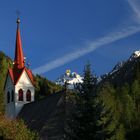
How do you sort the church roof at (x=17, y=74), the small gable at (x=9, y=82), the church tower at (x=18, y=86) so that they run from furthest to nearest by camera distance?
the small gable at (x=9, y=82)
the church roof at (x=17, y=74)
the church tower at (x=18, y=86)

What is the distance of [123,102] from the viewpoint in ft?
293

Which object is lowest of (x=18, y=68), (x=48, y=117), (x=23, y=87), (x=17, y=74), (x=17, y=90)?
(x=48, y=117)

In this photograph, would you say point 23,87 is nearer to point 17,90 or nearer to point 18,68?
point 17,90

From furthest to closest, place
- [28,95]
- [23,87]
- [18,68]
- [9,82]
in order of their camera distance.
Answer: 1. [9,82]
2. [18,68]
3. [28,95]
4. [23,87]

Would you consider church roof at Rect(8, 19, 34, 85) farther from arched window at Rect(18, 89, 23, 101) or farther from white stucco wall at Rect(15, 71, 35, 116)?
arched window at Rect(18, 89, 23, 101)

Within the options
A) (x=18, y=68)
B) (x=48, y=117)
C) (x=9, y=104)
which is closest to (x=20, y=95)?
(x=9, y=104)

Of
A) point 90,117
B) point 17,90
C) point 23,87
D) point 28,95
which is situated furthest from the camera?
point 28,95

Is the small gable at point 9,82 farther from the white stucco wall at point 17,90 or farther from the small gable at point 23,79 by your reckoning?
the small gable at point 23,79

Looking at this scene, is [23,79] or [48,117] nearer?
[48,117]

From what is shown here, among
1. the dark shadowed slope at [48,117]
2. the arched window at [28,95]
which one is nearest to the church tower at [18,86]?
the arched window at [28,95]

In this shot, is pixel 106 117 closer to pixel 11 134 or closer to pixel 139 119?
pixel 11 134

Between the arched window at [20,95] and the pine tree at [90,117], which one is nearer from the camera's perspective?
the pine tree at [90,117]

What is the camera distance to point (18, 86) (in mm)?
74875

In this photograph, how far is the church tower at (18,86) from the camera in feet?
244
